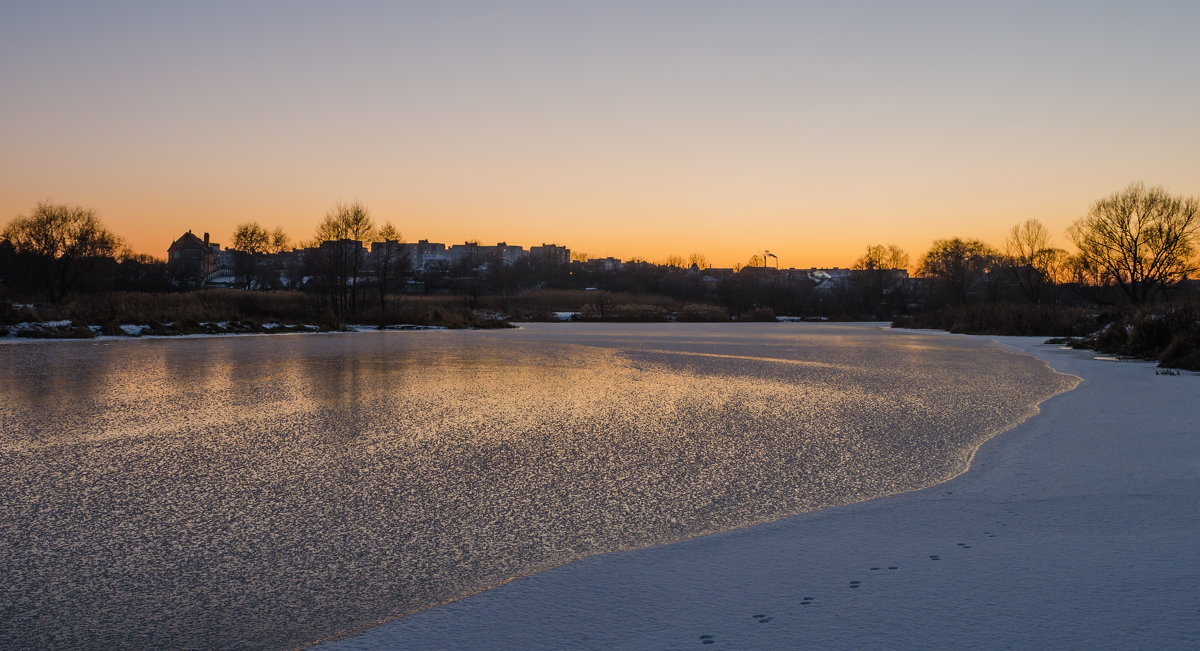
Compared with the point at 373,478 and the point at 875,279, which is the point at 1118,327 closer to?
the point at 373,478

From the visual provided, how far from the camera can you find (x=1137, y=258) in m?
43.2

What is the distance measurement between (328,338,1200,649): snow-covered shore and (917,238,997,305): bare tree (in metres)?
61.7

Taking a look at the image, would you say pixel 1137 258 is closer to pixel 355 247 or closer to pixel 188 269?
pixel 355 247

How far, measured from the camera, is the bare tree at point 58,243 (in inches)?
1713

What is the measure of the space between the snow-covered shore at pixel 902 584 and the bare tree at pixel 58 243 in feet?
164

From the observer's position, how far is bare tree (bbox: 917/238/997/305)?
67562 mm

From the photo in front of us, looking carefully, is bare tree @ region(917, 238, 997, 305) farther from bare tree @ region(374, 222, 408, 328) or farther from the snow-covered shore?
the snow-covered shore

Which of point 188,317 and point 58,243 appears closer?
point 188,317

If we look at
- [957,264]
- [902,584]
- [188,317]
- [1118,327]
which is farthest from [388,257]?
[957,264]

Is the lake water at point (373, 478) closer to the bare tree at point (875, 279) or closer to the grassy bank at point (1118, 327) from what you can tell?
the grassy bank at point (1118, 327)

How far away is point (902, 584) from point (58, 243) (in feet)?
173

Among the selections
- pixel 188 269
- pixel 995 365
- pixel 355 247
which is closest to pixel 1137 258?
pixel 995 365

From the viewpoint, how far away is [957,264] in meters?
70.8

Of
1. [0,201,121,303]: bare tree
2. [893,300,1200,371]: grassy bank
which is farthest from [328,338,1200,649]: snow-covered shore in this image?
[0,201,121,303]: bare tree
